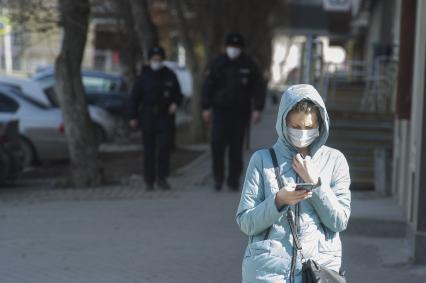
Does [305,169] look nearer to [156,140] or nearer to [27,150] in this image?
[156,140]

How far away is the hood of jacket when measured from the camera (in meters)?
4.10

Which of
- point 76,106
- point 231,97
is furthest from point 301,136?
point 76,106

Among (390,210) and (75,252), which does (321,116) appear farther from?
(390,210)

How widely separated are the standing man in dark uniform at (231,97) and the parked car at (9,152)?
317cm

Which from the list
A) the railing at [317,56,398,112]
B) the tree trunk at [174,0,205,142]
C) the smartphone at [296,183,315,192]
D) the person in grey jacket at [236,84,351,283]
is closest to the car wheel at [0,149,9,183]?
the railing at [317,56,398,112]

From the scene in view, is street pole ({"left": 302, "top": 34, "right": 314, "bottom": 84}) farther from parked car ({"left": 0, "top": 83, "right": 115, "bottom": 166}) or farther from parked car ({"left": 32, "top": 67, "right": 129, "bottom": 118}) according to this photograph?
parked car ({"left": 32, "top": 67, "right": 129, "bottom": 118})

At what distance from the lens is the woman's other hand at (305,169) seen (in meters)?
3.90

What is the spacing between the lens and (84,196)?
12.3 meters

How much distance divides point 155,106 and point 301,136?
25.7 ft

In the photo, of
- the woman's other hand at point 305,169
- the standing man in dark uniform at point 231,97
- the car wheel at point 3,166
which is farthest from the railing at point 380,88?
the woman's other hand at point 305,169

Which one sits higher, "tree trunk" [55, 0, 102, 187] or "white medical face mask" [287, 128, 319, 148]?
"white medical face mask" [287, 128, 319, 148]

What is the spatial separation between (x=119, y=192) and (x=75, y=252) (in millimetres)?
4207

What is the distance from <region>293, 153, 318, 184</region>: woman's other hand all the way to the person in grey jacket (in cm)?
5

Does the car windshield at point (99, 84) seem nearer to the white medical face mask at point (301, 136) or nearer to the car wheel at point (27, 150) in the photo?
the car wheel at point (27, 150)
